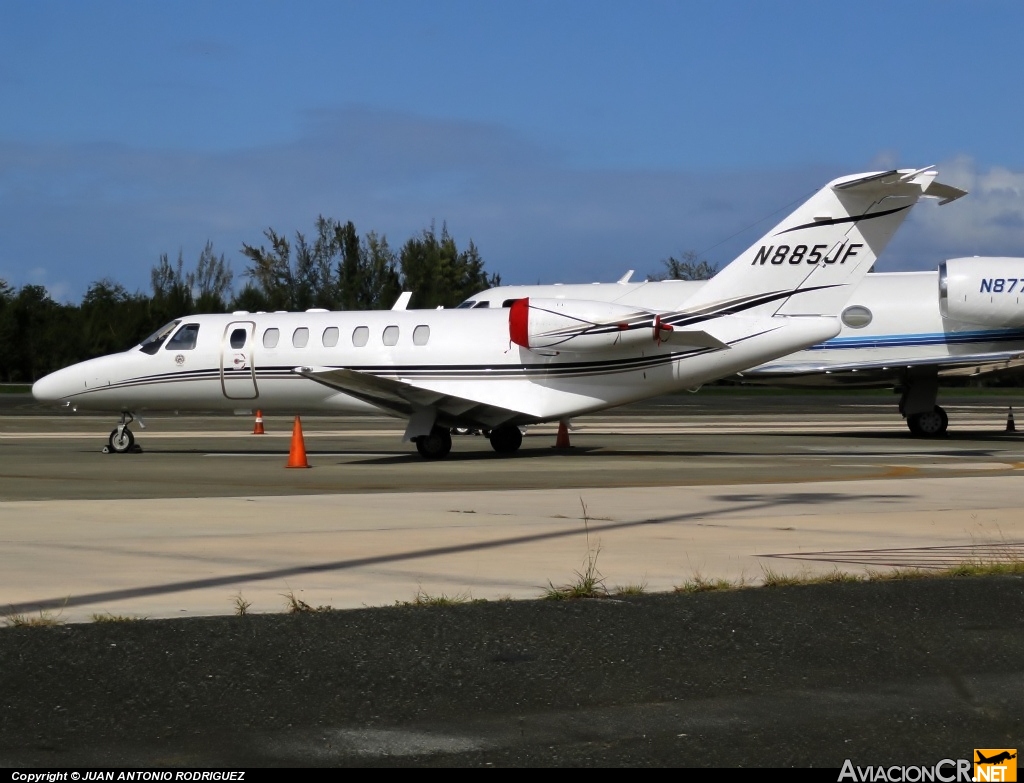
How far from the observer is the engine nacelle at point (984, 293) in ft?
90.7

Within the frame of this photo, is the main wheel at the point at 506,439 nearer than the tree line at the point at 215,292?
Yes

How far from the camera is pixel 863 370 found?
93.1ft

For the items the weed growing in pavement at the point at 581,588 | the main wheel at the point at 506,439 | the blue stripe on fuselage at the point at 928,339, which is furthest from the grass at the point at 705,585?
the blue stripe on fuselage at the point at 928,339

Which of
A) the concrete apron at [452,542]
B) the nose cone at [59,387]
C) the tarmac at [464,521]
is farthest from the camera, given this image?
the nose cone at [59,387]

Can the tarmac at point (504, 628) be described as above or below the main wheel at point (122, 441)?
below

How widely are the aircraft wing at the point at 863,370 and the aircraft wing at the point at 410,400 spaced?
23.7 ft

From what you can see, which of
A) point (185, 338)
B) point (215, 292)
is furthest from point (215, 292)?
point (185, 338)

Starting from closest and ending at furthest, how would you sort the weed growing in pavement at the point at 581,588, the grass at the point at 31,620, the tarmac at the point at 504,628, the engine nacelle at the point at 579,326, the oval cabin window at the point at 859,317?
1. the tarmac at the point at 504,628
2. the grass at the point at 31,620
3. the weed growing in pavement at the point at 581,588
4. the engine nacelle at the point at 579,326
5. the oval cabin window at the point at 859,317

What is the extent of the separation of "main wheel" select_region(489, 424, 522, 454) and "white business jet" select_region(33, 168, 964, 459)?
343mm

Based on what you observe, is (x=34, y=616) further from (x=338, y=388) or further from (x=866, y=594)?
(x=338, y=388)

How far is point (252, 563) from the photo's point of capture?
967cm

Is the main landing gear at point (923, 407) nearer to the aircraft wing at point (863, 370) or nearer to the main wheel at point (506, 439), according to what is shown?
the aircraft wing at point (863, 370)

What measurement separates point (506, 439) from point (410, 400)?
2724mm

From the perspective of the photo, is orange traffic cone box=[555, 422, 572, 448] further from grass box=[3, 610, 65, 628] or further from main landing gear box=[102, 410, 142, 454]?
grass box=[3, 610, 65, 628]
